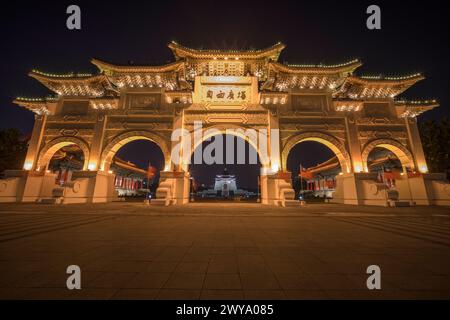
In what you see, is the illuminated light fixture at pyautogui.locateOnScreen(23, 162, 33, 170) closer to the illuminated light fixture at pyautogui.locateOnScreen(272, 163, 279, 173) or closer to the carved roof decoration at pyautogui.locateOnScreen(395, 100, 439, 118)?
the illuminated light fixture at pyautogui.locateOnScreen(272, 163, 279, 173)

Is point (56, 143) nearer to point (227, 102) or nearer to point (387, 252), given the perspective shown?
point (227, 102)

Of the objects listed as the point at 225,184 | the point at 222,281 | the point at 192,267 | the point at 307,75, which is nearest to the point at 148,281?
the point at 192,267

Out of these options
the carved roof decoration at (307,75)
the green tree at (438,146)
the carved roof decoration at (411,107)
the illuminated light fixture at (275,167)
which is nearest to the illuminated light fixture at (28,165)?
the illuminated light fixture at (275,167)

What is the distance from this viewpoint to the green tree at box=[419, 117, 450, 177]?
67.8 feet

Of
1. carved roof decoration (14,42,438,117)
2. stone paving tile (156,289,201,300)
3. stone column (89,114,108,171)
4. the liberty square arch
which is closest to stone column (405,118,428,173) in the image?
the liberty square arch

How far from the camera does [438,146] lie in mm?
20984

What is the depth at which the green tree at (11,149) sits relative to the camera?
21.5 meters

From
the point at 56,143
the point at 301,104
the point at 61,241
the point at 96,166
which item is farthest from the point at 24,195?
the point at 301,104

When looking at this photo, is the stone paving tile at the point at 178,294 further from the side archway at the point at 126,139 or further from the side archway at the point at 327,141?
the side archway at the point at 327,141

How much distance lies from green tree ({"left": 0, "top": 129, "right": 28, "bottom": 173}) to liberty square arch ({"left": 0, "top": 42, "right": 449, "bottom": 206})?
533 centimetres

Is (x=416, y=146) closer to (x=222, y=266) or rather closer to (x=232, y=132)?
(x=232, y=132)

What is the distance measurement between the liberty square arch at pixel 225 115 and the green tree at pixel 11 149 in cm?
533

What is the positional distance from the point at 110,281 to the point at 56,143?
2086cm

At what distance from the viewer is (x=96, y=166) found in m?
17.8
